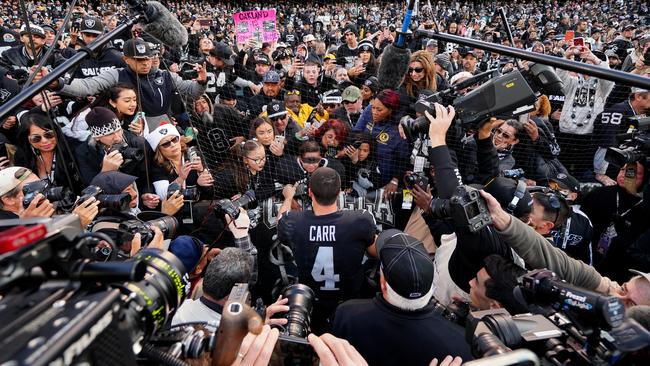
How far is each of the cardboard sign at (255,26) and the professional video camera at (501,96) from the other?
4.87 m

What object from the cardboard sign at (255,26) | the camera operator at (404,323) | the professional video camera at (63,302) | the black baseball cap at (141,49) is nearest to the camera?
the professional video camera at (63,302)

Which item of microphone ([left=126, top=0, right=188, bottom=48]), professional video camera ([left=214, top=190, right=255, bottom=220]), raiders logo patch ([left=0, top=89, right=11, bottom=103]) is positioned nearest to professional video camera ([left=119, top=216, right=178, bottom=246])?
professional video camera ([left=214, top=190, right=255, bottom=220])

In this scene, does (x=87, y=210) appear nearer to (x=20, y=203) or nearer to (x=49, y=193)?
(x=49, y=193)

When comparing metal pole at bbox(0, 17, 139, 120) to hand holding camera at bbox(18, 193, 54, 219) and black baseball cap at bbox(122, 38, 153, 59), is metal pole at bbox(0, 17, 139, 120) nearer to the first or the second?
hand holding camera at bbox(18, 193, 54, 219)

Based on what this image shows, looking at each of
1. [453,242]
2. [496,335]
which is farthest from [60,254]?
[453,242]

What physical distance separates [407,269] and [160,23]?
1.89 m

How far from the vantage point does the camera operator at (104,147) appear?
3169 mm

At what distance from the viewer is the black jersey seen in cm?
235

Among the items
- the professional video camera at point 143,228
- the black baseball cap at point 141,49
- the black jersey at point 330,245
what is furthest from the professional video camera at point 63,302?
the black baseball cap at point 141,49

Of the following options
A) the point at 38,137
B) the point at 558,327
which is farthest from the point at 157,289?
the point at 38,137

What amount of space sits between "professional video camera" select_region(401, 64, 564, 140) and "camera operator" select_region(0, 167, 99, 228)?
199cm

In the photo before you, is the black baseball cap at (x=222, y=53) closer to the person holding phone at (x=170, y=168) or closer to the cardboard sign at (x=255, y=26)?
the cardboard sign at (x=255, y=26)

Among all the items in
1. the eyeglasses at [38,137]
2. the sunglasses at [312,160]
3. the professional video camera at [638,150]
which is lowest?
the sunglasses at [312,160]

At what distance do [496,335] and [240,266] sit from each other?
45.9 inches
